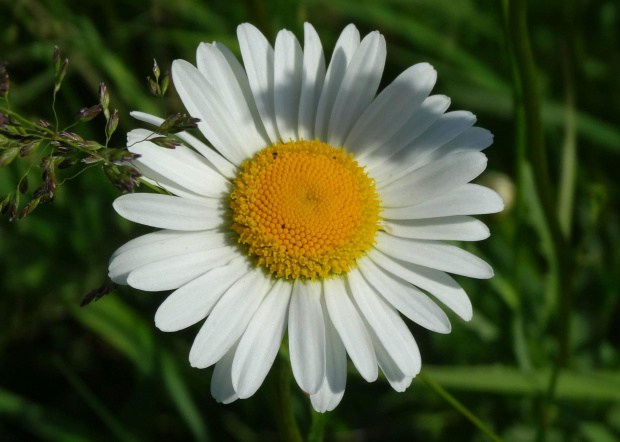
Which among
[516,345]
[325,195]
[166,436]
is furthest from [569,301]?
[166,436]

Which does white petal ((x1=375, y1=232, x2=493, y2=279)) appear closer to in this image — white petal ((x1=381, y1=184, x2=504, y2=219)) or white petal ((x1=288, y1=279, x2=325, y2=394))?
white petal ((x1=381, y1=184, x2=504, y2=219))

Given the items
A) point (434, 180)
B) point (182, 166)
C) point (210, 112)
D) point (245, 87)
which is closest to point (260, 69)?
point (245, 87)

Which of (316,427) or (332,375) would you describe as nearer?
(332,375)

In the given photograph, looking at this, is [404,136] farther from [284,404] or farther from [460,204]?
[284,404]

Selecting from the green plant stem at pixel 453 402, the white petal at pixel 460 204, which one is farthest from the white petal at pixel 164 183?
the green plant stem at pixel 453 402

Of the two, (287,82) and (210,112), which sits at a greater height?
(287,82)

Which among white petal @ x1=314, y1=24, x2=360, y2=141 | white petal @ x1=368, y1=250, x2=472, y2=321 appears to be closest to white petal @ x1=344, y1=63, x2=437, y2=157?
white petal @ x1=314, y1=24, x2=360, y2=141
